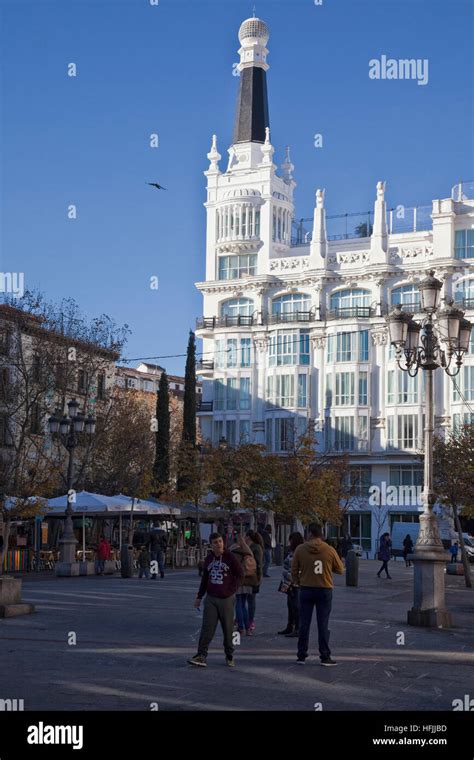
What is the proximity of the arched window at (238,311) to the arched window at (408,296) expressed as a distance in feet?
35.1

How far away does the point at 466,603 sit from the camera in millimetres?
26547

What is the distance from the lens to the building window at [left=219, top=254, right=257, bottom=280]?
8025 cm

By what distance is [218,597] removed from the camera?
13.2 metres

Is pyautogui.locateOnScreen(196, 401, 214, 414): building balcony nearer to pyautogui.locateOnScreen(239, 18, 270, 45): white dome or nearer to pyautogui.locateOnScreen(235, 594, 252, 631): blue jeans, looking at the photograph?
pyautogui.locateOnScreen(239, 18, 270, 45): white dome

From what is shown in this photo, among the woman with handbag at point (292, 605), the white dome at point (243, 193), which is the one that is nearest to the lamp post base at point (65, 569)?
the woman with handbag at point (292, 605)

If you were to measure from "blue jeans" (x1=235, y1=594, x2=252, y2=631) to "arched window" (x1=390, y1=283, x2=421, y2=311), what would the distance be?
5704 cm

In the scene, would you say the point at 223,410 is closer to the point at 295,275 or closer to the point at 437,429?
the point at 295,275

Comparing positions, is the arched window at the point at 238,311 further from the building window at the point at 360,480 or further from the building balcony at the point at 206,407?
the building window at the point at 360,480

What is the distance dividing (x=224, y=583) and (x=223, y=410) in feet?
216

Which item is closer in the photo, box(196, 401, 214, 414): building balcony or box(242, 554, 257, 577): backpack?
box(242, 554, 257, 577): backpack

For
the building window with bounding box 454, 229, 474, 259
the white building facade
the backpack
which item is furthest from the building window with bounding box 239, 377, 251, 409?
the backpack

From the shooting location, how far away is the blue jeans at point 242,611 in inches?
666

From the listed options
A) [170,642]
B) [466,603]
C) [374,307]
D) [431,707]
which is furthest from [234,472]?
[431,707]

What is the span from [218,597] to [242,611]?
392cm
